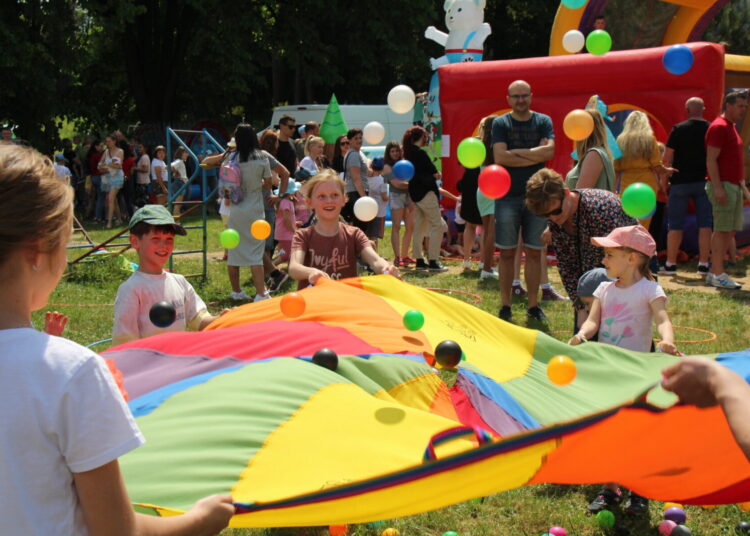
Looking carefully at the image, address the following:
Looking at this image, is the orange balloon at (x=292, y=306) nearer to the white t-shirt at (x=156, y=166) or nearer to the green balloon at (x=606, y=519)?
the green balloon at (x=606, y=519)

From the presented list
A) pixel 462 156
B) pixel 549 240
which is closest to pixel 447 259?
pixel 462 156

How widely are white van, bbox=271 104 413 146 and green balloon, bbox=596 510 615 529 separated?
1700cm

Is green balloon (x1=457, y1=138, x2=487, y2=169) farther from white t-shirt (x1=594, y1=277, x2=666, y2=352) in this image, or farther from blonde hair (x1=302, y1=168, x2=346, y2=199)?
white t-shirt (x1=594, y1=277, x2=666, y2=352)

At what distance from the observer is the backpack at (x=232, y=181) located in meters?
8.34

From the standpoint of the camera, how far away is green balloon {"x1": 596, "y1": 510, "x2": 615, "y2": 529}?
12.0ft

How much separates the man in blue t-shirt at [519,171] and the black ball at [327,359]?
13.6 ft

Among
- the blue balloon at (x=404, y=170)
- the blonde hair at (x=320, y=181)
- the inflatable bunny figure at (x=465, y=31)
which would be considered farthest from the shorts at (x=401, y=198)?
→ the blonde hair at (x=320, y=181)

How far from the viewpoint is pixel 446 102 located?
36.9ft

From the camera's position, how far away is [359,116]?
20.3 metres

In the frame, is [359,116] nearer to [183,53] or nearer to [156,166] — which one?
[156,166]

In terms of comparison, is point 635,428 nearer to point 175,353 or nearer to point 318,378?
point 318,378

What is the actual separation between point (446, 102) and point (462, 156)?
4473 millimetres

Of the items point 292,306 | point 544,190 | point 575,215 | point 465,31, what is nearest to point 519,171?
point 575,215

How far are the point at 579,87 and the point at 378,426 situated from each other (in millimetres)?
8786
